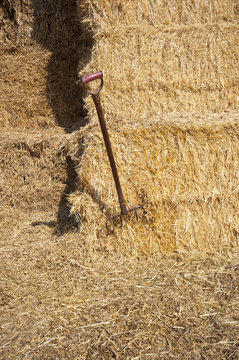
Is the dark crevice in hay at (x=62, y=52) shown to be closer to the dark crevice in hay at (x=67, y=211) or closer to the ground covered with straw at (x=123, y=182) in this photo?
the ground covered with straw at (x=123, y=182)

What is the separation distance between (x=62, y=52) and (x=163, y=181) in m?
2.76

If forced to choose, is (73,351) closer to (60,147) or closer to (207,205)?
(207,205)

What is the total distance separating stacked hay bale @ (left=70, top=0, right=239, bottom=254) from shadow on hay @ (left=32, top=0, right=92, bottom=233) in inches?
33.4

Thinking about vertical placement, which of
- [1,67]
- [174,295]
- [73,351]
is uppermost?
[1,67]

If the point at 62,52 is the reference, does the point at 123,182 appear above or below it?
below

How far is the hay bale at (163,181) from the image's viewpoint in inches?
137

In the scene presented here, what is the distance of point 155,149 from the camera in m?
3.54

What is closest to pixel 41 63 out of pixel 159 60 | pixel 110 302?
pixel 159 60

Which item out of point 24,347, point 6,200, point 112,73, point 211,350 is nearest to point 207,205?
point 211,350

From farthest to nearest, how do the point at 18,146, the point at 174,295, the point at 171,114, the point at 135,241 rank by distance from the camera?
the point at 18,146 < the point at 171,114 < the point at 135,241 < the point at 174,295

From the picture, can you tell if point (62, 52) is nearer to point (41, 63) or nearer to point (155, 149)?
point (41, 63)

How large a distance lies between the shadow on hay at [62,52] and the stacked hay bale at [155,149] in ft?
2.79

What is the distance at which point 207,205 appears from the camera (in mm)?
3611

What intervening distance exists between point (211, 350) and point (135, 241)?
1.46 meters
